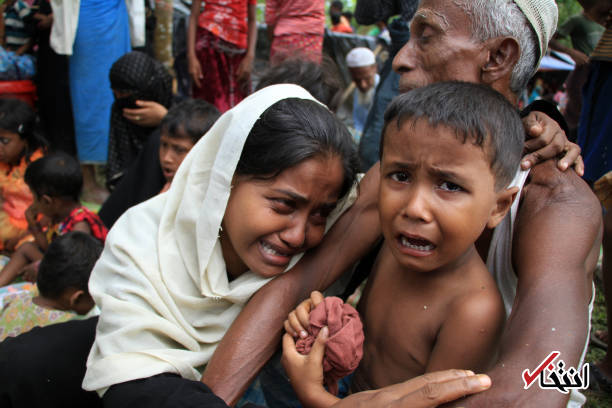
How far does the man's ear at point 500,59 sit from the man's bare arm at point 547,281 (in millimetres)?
447

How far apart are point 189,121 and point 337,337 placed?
2.44 metres

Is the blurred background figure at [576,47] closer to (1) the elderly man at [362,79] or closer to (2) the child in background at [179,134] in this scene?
(1) the elderly man at [362,79]

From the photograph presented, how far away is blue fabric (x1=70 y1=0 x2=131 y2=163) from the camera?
5625mm

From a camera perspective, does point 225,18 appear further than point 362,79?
No

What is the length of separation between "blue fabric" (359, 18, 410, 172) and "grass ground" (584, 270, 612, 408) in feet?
6.82

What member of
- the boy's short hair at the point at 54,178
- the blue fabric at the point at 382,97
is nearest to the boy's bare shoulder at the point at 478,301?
the blue fabric at the point at 382,97

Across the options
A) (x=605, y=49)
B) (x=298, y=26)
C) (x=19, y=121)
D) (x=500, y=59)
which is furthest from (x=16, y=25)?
(x=605, y=49)

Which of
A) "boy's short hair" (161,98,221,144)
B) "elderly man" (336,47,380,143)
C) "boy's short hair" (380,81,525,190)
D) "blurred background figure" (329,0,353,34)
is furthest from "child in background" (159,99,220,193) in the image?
"blurred background figure" (329,0,353,34)

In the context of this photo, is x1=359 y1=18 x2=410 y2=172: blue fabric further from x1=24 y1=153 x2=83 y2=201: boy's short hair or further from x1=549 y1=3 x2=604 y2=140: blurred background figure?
x1=549 y1=3 x2=604 y2=140: blurred background figure

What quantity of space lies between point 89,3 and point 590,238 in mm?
5536

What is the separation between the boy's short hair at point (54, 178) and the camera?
394cm

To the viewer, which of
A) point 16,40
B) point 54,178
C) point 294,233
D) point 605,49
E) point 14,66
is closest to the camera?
point 294,233

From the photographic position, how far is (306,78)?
2768 mm

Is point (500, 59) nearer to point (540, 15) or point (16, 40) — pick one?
point (540, 15)
